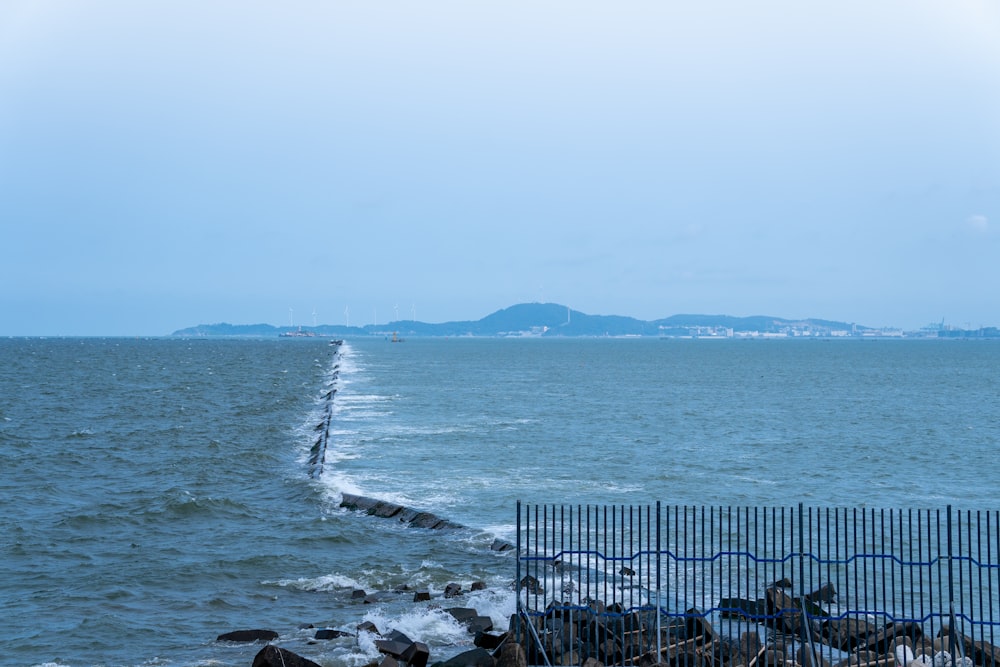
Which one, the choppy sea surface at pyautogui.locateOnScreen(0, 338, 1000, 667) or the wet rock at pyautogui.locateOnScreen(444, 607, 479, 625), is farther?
the choppy sea surface at pyautogui.locateOnScreen(0, 338, 1000, 667)

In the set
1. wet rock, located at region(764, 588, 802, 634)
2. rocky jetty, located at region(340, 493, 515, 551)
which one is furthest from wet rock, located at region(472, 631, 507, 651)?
rocky jetty, located at region(340, 493, 515, 551)

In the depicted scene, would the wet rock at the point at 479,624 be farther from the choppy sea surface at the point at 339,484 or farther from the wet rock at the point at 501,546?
the wet rock at the point at 501,546

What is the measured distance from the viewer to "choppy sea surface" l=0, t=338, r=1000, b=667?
19.8 m

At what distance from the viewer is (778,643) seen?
16.8 metres

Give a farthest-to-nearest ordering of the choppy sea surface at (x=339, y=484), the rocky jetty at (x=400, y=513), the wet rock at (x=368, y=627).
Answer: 1. the rocky jetty at (x=400, y=513)
2. the choppy sea surface at (x=339, y=484)
3. the wet rock at (x=368, y=627)

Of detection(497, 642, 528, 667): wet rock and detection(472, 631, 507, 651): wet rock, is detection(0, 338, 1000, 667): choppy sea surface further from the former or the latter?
detection(497, 642, 528, 667): wet rock

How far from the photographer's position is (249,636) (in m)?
18.0

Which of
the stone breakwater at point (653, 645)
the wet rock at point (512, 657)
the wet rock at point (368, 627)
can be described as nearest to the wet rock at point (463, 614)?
the stone breakwater at point (653, 645)

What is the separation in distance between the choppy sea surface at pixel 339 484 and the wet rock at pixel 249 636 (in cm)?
25

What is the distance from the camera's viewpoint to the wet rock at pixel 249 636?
58.7 ft

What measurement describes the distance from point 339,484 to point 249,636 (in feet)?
58.9

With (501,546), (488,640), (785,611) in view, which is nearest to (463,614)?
(488,640)

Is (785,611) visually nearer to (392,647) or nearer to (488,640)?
(488,640)

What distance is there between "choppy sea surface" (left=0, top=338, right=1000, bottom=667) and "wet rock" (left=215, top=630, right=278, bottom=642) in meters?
0.25
